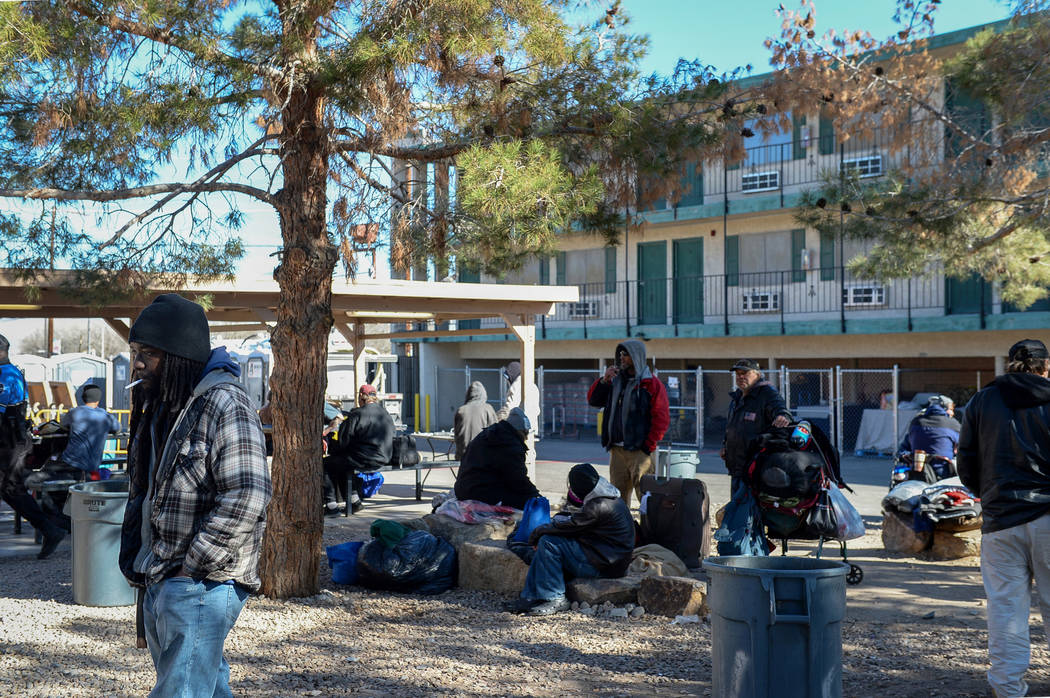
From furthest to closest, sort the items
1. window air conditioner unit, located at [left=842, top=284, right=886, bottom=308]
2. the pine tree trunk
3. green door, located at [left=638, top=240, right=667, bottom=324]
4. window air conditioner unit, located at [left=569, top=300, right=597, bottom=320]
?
window air conditioner unit, located at [left=569, top=300, right=597, bottom=320], green door, located at [left=638, top=240, right=667, bottom=324], window air conditioner unit, located at [left=842, top=284, right=886, bottom=308], the pine tree trunk

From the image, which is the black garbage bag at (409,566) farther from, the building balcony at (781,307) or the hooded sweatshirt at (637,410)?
the building balcony at (781,307)

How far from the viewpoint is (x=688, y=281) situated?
26.2 metres

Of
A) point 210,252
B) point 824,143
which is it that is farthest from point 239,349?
point 210,252

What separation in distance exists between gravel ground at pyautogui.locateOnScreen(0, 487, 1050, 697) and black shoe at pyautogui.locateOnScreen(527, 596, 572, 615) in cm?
11

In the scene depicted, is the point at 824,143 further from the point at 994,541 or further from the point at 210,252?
the point at 994,541

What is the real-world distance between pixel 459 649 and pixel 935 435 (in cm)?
615

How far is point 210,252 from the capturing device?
8945mm

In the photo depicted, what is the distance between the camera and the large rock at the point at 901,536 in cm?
948

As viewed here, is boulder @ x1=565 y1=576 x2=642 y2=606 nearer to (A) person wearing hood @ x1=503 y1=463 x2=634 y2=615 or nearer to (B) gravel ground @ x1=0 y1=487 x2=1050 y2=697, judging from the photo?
(A) person wearing hood @ x1=503 y1=463 x2=634 y2=615

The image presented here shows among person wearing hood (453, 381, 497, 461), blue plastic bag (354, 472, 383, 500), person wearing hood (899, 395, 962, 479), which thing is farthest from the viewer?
person wearing hood (453, 381, 497, 461)

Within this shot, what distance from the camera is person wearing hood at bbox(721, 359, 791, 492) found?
28.2ft

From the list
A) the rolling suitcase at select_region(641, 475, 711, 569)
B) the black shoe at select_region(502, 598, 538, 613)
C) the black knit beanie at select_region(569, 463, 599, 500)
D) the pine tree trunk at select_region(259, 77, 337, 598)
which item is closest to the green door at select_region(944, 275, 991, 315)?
the rolling suitcase at select_region(641, 475, 711, 569)

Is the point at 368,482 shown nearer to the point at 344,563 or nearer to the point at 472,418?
the point at 472,418

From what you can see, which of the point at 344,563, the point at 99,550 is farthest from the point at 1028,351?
the point at 99,550
